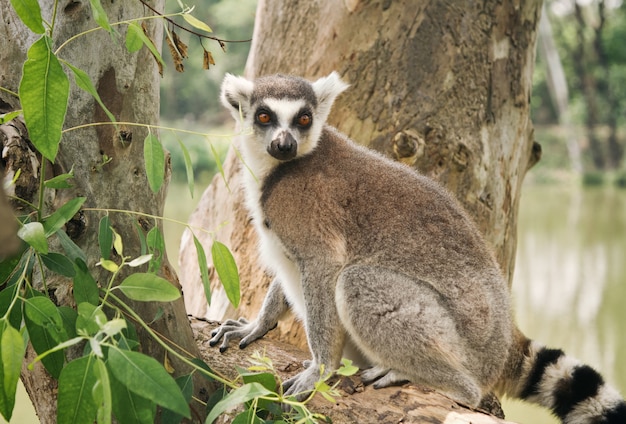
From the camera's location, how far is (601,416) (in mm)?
2301

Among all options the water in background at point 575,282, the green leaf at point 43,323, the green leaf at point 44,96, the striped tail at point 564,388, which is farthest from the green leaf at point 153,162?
the water in background at point 575,282

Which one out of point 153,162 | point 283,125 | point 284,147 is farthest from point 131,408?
point 283,125

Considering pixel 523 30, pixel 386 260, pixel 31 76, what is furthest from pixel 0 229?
pixel 523 30

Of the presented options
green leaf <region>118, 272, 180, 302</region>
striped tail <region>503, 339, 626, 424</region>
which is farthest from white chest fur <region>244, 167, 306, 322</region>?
green leaf <region>118, 272, 180, 302</region>

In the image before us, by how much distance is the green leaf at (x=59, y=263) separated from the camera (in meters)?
1.69

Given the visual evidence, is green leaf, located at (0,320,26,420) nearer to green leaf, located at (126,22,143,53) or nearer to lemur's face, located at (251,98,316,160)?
green leaf, located at (126,22,143,53)

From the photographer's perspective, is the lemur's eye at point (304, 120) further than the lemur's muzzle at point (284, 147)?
Yes

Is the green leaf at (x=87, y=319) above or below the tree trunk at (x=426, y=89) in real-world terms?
below

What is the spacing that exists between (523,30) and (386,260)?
1674 mm

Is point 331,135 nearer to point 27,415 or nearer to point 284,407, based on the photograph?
point 284,407

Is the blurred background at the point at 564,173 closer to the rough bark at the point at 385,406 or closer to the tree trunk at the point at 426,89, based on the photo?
the tree trunk at the point at 426,89

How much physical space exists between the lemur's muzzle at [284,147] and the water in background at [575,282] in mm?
5090

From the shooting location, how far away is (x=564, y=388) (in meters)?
2.39

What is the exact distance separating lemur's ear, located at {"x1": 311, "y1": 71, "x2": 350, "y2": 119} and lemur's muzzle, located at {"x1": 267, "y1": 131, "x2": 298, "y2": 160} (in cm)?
30
